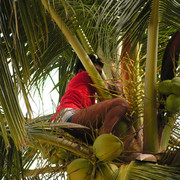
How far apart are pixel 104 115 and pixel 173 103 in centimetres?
47

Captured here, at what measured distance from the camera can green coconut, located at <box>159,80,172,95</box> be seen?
2.29 metres

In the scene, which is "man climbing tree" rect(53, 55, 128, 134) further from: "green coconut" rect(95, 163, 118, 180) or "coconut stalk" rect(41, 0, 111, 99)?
"green coconut" rect(95, 163, 118, 180)

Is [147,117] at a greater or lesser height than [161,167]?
greater

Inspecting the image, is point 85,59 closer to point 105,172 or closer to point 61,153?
point 61,153

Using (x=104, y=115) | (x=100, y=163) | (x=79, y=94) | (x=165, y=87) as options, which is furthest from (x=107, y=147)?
(x=79, y=94)

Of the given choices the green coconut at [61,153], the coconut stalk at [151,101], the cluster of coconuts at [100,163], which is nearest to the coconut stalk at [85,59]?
the coconut stalk at [151,101]

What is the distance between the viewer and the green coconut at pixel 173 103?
226 centimetres

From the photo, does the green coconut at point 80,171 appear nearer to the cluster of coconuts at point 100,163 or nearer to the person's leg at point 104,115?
the cluster of coconuts at point 100,163

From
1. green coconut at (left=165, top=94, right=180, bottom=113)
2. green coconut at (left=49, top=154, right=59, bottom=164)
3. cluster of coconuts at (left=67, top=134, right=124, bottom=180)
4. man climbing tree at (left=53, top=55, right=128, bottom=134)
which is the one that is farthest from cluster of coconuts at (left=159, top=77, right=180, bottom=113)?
green coconut at (left=49, top=154, right=59, bottom=164)

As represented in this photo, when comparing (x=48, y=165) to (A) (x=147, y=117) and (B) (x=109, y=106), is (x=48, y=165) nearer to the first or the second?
(B) (x=109, y=106)

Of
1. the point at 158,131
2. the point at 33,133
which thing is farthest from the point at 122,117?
the point at 33,133

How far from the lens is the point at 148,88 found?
2365 millimetres

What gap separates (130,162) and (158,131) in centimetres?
36

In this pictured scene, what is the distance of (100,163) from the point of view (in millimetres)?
2047
